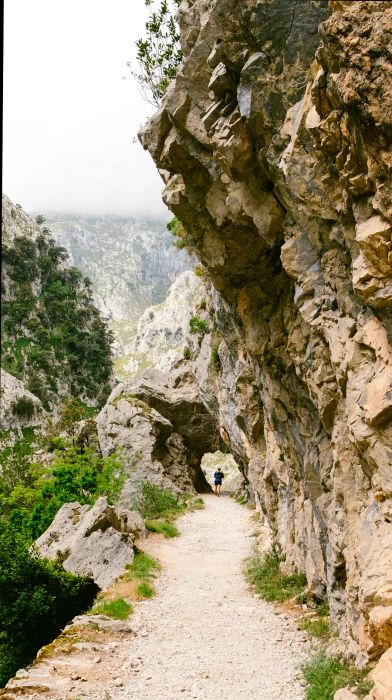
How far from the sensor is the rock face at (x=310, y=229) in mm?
6660

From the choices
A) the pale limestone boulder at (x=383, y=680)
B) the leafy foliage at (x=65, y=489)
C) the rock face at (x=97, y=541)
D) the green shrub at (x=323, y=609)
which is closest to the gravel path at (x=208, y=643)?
the green shrub at (x=323, y=609)

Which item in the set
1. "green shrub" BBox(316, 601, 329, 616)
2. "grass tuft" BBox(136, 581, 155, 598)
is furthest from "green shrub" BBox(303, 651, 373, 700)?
"grass tuft" BBox(136, 581, 155, 598)

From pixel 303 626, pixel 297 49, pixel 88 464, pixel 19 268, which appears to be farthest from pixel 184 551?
pixel 19 268

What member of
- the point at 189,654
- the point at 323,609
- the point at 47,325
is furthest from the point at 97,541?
the point at 47,325

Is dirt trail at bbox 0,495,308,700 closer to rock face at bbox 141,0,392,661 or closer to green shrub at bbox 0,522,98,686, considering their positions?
rock face at bbox 141,0,392,661

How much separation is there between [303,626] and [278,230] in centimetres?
913

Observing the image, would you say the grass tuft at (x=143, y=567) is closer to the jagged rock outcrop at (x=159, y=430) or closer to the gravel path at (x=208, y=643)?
the gravel path at (x=208, y=643)

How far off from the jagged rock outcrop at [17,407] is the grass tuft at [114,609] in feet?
198

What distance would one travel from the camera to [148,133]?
42.8ft

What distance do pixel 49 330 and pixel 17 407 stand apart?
2101 centimetres

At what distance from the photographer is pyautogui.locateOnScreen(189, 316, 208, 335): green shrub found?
3219 centimetres

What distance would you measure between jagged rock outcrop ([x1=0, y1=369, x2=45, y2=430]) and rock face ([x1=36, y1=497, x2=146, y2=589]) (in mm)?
52588

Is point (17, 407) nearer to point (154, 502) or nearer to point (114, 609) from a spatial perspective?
point (154, 502)

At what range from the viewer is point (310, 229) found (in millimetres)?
9711
